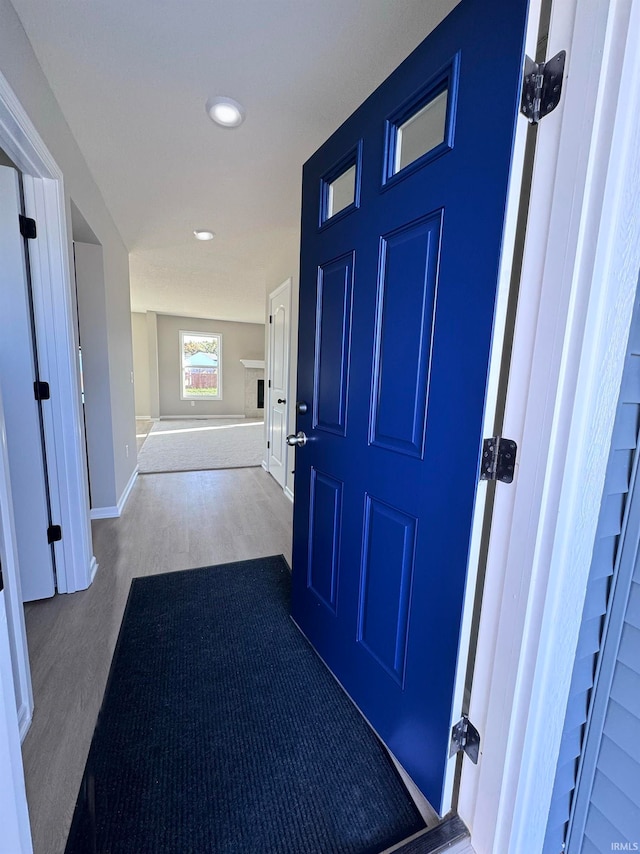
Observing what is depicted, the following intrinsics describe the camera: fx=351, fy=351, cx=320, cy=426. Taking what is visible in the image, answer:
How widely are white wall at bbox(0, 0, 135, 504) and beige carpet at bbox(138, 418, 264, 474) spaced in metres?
0.87

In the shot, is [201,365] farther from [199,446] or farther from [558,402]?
[558,402]

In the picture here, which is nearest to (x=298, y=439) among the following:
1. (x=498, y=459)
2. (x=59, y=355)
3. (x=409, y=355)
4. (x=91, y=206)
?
(x=409, y=355)

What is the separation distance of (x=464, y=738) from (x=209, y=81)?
246cm

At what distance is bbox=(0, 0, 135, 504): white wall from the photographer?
1232 mm

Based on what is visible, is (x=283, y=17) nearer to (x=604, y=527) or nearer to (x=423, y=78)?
(x=423, y=78)

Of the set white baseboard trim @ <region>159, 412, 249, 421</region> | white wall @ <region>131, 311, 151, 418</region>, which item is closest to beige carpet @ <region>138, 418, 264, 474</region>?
white baseboard trim @ <region>159, 412, 249, 421</region>

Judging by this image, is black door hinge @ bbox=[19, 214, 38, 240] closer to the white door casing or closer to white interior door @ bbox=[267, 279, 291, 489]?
the white door casing

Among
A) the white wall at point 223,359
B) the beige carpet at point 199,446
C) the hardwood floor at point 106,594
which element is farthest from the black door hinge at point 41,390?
the white wall at point 223,359

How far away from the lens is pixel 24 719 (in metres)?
1.16

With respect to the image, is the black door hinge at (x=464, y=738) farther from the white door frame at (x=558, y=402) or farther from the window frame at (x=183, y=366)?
the window frame at (x=183, y=366)

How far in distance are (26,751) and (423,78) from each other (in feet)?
7.36

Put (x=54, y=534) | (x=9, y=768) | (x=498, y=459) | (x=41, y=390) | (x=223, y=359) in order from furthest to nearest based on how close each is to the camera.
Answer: (x=223, y=359)
(x=54, y=534)
(x=41, y=390)
(x=498, y=459)
(x=9, y=768)

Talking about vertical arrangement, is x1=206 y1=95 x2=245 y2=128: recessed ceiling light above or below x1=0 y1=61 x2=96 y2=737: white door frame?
above

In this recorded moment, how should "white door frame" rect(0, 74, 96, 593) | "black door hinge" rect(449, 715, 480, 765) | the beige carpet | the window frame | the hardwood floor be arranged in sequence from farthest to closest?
the window frame < the beige carpet < "white door frame" rect(0, 74, 96, 593) < the hardwood floor < "black door hinge" rect(449, 715, 480, 765)
